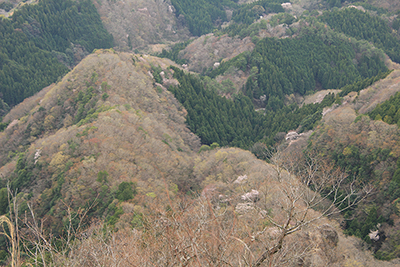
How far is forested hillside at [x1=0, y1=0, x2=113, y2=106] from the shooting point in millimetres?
106875

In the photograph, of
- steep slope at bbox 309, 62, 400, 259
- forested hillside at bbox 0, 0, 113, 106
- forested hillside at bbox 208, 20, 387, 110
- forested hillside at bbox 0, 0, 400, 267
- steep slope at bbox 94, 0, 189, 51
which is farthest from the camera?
steep slope at bbox 94, 0, 189, 51

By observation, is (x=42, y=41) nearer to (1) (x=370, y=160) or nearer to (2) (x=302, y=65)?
(2) (x=302, y=65)

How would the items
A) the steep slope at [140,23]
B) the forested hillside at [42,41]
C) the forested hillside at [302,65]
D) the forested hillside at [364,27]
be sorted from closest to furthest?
the forested hillside at [302,65], the forested hillside at [42,41], the forested hillside at [364,27], the steep slope at [140,23]

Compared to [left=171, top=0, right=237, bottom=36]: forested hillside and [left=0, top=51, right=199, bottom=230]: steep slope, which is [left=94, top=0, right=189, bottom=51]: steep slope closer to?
[left=171, top=0, right=237, bottom=36]: forested hillside

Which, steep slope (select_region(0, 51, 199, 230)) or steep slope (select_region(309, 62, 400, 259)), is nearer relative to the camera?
steep slope (select_region(309, 62, 400, 259))

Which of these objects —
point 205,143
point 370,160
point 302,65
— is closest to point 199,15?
point 302,65

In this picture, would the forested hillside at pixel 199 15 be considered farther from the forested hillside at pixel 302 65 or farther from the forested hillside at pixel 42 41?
the forested hillside at pixel 302 65

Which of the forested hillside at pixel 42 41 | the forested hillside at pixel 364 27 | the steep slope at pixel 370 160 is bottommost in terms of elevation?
the forested hillside at pixel 364 27

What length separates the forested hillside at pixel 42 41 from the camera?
10688cm

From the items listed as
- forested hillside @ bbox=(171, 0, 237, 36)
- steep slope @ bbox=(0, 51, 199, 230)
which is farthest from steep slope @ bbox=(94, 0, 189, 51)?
steep slope @ bbox=(0, 51, 199, 230)

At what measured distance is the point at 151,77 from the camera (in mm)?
78625

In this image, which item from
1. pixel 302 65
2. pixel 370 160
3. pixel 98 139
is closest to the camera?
pixel 370 160

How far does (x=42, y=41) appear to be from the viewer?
12625 centimetres

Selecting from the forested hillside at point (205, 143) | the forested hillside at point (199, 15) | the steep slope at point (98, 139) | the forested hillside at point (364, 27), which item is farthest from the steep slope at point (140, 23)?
the forested hillside at point (364, 27)
